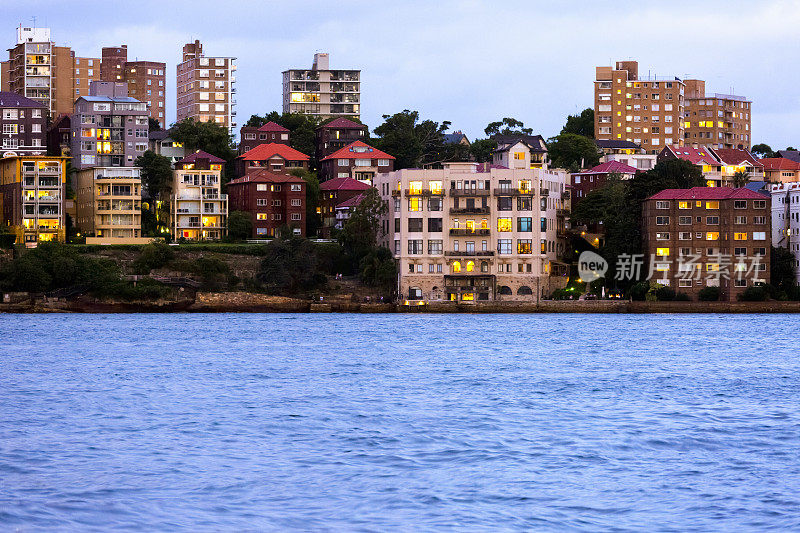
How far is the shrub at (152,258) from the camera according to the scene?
98.1 m

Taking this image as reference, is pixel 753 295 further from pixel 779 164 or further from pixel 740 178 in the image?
pixel 779 164

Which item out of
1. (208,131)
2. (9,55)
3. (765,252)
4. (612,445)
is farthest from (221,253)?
(9,55)

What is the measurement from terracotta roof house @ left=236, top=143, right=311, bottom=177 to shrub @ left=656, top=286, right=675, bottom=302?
41.7 meters

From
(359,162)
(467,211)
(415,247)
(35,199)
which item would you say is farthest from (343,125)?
(35,199)

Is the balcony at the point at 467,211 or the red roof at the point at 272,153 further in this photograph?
the red roof at the point at 272,153

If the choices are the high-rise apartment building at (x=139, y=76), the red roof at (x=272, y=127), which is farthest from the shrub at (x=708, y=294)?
the high-rise apartment building at (x=139, y=76)

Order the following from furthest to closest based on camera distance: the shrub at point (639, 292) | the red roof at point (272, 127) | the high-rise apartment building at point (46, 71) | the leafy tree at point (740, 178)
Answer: the high-rise apartment building at point (46, 71), the red roof at point (272, 127), the leafy tree at point (740, 178), the shrub at point (639, 292)

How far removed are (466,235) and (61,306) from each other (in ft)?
106

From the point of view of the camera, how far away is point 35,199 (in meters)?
104

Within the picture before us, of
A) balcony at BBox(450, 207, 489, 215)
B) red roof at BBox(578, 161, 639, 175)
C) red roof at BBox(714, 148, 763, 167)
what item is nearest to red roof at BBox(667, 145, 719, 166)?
red roof at BBox(714, 148, 763, 167)

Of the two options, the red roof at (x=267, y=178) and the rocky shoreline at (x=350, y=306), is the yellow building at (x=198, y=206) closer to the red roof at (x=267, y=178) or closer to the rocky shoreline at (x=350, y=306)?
the red roof at (x=267, y=178)

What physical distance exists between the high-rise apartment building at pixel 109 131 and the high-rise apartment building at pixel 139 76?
62.0 m

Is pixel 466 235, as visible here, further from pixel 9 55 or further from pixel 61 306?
pixel 9 55

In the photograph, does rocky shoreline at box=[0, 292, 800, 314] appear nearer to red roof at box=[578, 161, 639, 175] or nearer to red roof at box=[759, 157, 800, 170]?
red roof at box=[578, 161, 639, 175]
